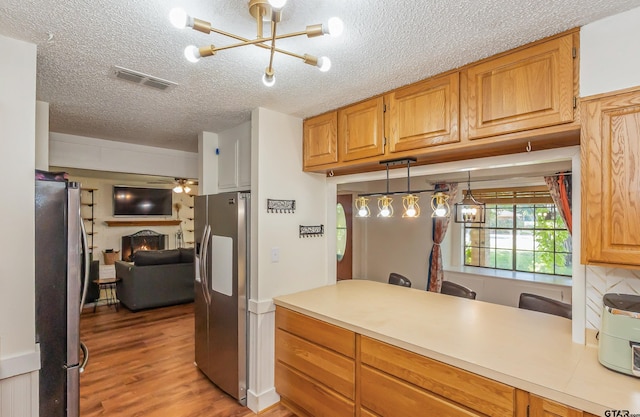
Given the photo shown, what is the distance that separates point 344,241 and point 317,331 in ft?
11.6

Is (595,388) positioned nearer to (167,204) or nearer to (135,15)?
(135,15)

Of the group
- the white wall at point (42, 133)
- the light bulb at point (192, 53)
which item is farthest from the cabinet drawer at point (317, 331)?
the white wall at point (42, 133)

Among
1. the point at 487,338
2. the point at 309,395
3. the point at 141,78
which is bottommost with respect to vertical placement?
the point at 309,395

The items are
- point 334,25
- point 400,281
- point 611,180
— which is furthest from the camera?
point 400,281

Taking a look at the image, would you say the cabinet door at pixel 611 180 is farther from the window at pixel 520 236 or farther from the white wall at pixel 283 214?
the window at pixel 520 236

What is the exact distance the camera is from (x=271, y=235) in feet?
8.50

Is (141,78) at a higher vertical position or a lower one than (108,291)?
higher

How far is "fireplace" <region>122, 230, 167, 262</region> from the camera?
24.8ft

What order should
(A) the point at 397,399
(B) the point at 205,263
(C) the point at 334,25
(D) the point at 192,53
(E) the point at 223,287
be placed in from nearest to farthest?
(C) the point at 334,25 → (D) the point at 192,53 → (A) the point at 397,399 → (E) the point at 223,287 → (B) the point at 205,263

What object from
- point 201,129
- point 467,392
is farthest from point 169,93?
point 467,392

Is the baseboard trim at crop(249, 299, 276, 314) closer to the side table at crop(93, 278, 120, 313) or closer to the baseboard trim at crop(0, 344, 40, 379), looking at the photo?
the baseboard trim at crop(0, 344, 40, 379)

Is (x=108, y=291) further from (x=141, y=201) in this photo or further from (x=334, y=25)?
(x=334, y=25)

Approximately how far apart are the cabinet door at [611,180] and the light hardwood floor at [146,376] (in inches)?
89.9

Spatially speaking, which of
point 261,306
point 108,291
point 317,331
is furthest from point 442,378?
point 108,291
